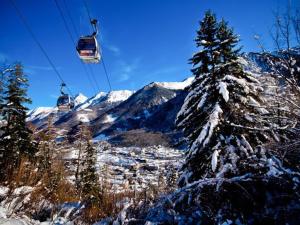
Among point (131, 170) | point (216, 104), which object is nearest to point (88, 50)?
point (131, 170)

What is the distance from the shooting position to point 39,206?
623 centimetres

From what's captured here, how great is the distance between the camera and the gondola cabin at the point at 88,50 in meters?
19.0

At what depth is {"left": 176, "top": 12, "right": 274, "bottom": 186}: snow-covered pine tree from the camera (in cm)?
1140

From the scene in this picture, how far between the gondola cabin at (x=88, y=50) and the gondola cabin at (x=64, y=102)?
12915mm

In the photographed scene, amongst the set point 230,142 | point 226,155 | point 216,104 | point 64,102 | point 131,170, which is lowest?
point 131,170

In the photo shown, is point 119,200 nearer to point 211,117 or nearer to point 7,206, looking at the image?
point 7,206

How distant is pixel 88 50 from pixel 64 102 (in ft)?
45.0

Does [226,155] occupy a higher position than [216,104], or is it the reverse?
[216,104]

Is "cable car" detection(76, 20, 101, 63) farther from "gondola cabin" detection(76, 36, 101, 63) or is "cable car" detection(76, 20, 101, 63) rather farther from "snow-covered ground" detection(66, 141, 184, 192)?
"snow-covered ground" detection(66, 141, 184, 192)

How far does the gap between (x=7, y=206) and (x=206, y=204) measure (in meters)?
3.64

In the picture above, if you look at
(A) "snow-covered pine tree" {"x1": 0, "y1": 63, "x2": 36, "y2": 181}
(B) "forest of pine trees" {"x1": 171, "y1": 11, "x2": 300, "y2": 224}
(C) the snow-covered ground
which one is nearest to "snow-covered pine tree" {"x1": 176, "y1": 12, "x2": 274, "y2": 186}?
(B) "forest of pine trees" {"x1": 171, "y1": 11, "x2": 300, "y2": 224}

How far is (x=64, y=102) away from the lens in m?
31.6

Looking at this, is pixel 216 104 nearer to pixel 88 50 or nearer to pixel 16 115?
pixel 88 50

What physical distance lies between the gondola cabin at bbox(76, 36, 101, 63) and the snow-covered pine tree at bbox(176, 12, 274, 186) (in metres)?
6.85
